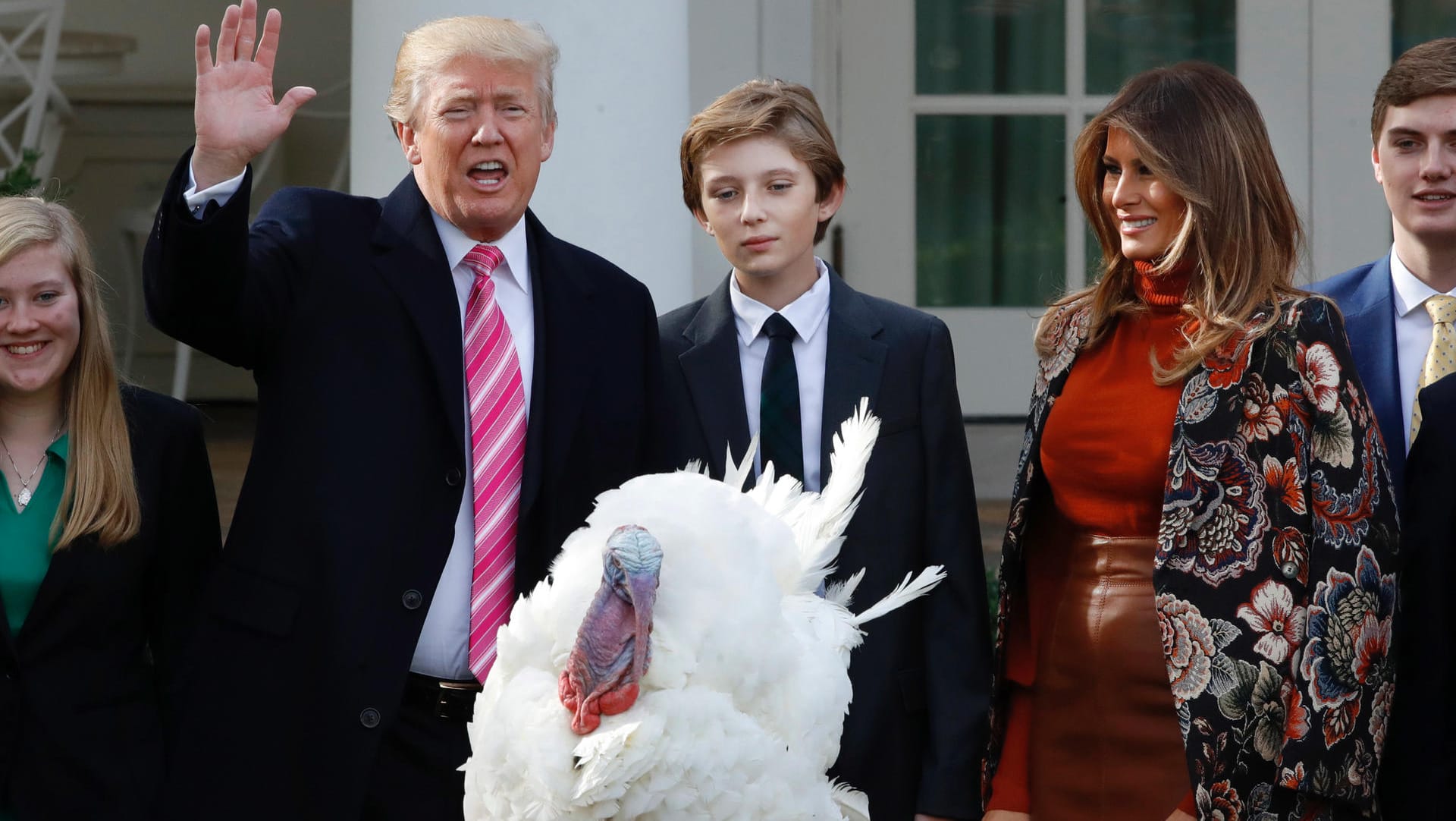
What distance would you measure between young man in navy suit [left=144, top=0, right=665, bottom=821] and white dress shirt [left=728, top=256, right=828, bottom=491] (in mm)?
390

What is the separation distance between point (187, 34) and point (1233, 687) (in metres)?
7.82

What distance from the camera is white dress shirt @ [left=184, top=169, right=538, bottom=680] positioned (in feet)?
8.54

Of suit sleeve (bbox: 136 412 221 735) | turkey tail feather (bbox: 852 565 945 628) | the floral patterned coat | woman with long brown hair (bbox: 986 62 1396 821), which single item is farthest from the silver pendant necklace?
the floral patterned coat

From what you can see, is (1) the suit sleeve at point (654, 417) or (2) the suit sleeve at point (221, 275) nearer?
(2) the suit sleeve at point (221, 275)

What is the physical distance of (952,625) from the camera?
292 centimetres

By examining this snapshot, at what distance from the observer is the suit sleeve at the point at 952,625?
287 centimetres

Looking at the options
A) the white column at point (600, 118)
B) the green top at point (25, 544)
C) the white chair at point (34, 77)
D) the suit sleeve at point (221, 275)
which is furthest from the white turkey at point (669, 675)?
the white chair at point (34, 77)

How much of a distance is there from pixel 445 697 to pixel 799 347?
0.97 meters

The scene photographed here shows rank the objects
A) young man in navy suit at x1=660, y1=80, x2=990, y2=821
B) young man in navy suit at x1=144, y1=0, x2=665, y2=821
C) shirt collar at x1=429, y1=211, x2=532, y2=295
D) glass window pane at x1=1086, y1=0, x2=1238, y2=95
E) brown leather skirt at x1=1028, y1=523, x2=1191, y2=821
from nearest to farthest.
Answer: young man in navy suit at x1=144, y1=0, x2=665, y2=821 < brown leather skirt at x1=1028, y1=523, x2=1191, y2=821 < shirt collar at x1=429, y1=211, x2=532, y2=295 < young man in navy suit at x1=660, y1=80, x2=990, y2=821 < glass window pane at x1=1086, y1=0, x2=1238, y2=95

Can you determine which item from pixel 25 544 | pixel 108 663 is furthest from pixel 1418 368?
pixel 25 544

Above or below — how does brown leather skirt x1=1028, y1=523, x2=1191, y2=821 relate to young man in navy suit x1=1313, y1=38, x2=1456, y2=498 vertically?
below

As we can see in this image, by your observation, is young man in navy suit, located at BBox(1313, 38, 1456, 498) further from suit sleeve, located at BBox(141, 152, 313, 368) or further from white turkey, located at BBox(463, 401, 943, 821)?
suit sleeve, located at BBox(141, 152, 313, 368)

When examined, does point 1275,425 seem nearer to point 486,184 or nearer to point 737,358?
point 737,358

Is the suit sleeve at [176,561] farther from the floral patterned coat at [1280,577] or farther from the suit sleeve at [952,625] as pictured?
the floral patterned coat at [1280,577]
